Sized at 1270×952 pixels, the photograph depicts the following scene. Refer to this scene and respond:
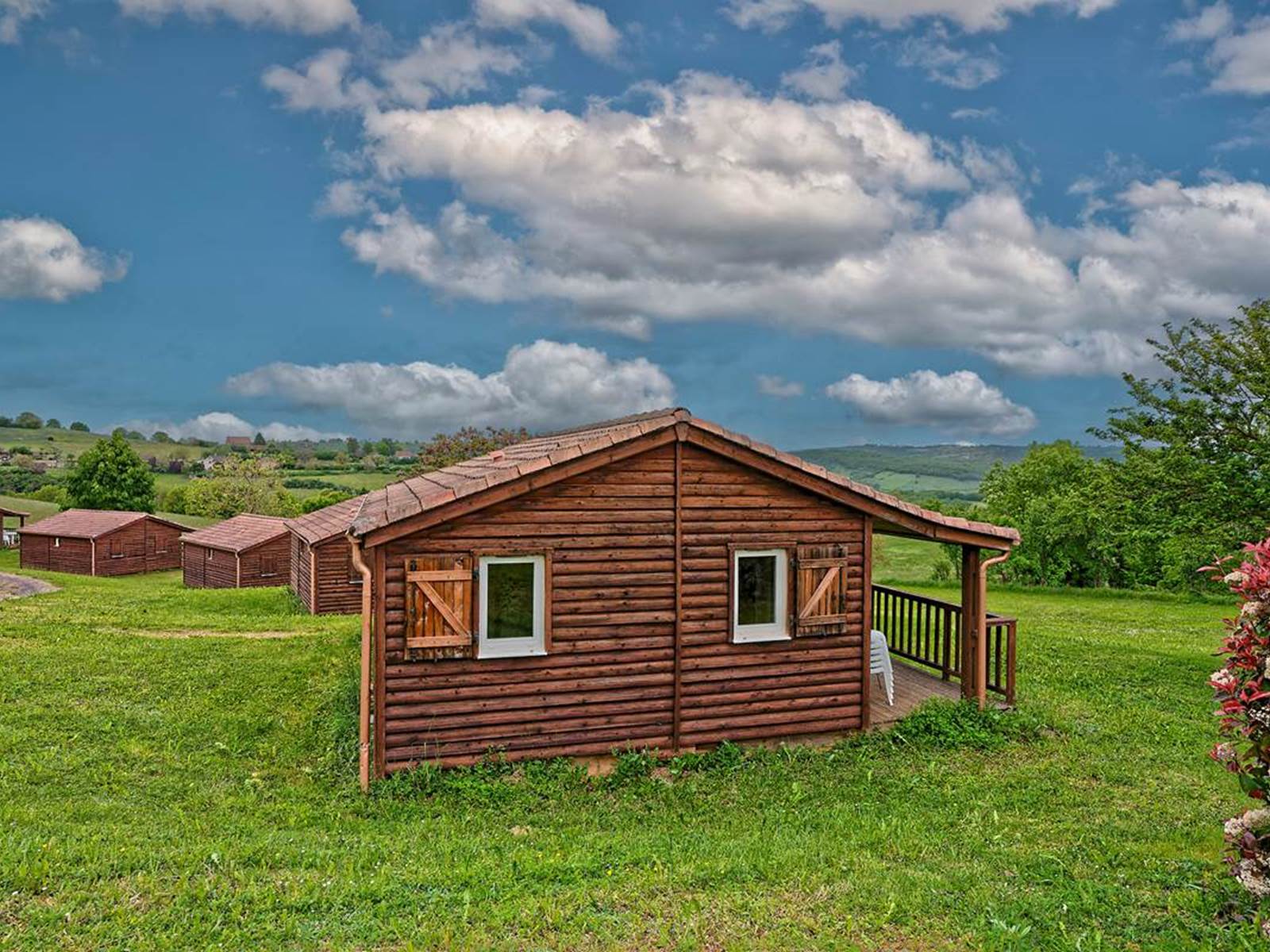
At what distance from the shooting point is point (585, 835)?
7695 millimetres

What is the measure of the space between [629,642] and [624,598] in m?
0.52

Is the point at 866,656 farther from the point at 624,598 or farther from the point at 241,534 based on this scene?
the point at 241,534

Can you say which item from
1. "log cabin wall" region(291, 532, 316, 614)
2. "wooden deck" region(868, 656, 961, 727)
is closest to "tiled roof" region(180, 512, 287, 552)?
"log cabin wall" region(291, 532, 316, 614)

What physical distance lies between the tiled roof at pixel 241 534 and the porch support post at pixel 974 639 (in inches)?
1206

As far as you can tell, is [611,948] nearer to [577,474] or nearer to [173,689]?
[577,474]

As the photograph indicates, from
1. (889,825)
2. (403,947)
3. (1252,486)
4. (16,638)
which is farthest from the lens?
(16,638)

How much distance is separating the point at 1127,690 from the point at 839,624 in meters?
6.11

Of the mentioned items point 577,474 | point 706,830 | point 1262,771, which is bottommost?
point 706,830

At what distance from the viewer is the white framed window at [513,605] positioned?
9.62 m

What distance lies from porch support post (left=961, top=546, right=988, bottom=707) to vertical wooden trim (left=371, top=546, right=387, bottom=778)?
7.57 metres

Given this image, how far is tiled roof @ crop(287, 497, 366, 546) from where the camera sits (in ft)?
85.5

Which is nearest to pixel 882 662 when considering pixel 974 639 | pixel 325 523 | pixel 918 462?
pixel 974 639

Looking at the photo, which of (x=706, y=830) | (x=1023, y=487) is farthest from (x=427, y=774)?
(x=1023, y=487)

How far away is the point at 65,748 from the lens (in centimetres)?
1009
